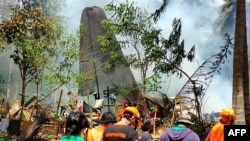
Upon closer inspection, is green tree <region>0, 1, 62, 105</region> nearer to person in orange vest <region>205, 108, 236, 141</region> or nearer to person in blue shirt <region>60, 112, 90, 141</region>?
person in orange vest <region>205, 108, 236, 141</region>

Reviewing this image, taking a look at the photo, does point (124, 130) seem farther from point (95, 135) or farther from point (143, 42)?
point (143, 42)

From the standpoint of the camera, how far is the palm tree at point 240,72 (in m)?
11.7

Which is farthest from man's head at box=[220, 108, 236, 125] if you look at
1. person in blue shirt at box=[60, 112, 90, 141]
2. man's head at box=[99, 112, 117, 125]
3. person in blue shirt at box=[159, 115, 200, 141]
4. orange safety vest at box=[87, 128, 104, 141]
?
person in blue shirt at box=[60, 112, 90, 141]

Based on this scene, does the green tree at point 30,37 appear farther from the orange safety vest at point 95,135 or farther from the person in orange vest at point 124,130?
the person in orange vest at point 124,130

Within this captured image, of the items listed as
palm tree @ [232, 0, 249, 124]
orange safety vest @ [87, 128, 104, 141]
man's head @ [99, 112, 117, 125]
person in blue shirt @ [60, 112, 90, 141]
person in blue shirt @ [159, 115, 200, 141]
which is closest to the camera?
person in blue shirt @ [60, 112, 90, 141]

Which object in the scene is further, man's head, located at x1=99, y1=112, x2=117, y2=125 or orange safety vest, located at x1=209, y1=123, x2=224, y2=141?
orange safety vest, located at x1=209, y1=123, x2=224, y2=141

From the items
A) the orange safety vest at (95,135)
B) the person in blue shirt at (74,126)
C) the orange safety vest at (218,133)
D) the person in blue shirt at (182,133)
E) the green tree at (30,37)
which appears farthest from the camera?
the green tree at (30,37)

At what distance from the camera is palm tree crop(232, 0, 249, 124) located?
38.5ft

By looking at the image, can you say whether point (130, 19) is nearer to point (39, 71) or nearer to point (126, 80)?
point (39, 71)

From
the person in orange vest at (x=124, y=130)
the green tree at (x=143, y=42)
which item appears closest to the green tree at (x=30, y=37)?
the green tree at (x=143, y=42)

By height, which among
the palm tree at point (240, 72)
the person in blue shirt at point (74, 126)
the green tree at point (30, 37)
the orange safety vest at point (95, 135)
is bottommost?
the orange safety vest at point (95, 135)

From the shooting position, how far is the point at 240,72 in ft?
38.8

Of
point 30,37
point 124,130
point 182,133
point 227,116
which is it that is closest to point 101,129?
point 124,130

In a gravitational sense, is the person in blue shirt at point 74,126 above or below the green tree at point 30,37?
below
